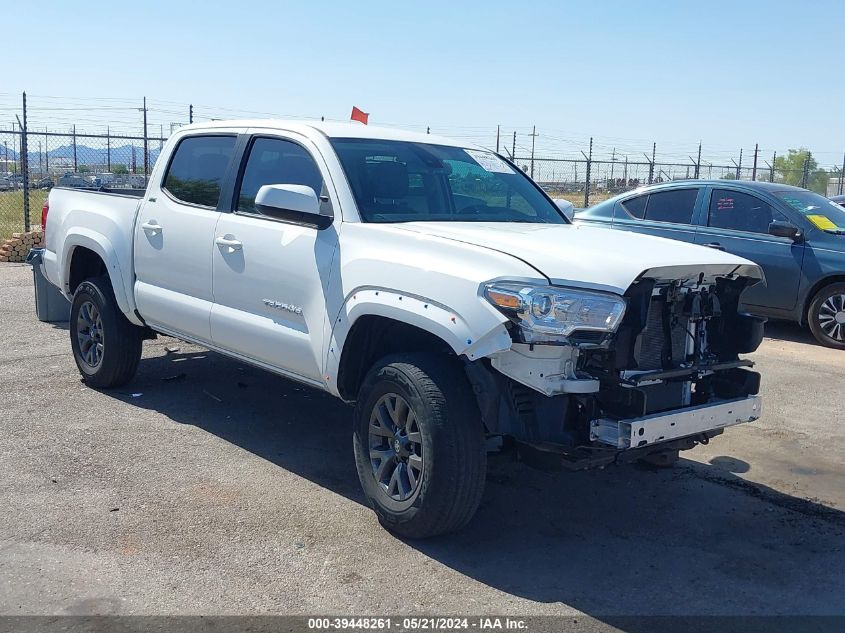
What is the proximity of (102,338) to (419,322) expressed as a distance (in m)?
3.40

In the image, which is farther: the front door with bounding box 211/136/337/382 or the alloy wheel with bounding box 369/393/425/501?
the front door with bounding box 211/136/337/382

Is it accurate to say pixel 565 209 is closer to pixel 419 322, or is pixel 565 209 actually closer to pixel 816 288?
pixel 419 322

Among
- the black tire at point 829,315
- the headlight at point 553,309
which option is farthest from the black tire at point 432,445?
the black tire at point 829,315

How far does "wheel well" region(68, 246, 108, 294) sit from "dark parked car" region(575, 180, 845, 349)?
18.8ft

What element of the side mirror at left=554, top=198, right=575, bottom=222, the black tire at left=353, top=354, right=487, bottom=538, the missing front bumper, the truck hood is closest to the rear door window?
the side mirror at left=554, top=198, right=575, bottom=222

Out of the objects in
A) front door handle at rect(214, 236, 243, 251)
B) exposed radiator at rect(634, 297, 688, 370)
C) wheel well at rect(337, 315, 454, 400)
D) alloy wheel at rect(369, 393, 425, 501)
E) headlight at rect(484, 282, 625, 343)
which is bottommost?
alloy wheel at rect(369, 393, 425, 501)

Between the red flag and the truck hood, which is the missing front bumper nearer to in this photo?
the truck hood

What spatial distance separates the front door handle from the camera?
527 cm

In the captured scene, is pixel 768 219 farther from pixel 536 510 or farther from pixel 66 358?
pixel 66 358

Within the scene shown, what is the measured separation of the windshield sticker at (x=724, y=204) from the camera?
988cm

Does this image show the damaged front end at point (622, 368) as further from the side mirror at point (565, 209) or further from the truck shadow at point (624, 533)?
the side mirror at point (565, 209)

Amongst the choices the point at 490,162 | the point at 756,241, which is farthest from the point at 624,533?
the point at 756,241

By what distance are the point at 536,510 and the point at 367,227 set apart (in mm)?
1755

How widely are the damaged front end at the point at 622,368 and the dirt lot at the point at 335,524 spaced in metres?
0.56
